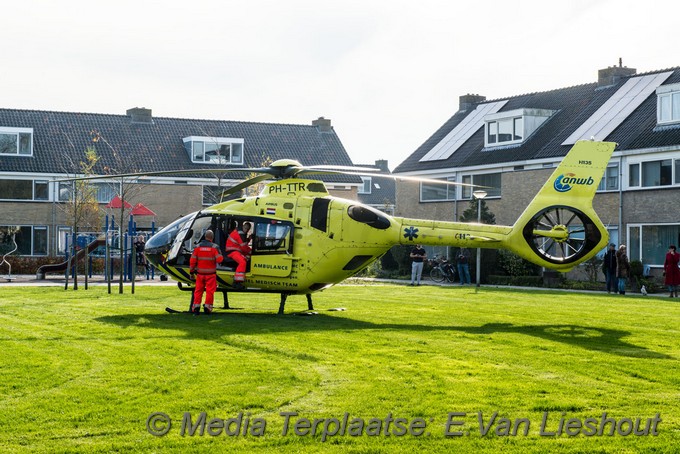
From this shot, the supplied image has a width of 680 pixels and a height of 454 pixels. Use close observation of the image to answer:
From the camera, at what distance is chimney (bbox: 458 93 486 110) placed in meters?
58.9

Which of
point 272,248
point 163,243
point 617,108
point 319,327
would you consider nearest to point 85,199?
point 617,108

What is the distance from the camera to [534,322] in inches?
820

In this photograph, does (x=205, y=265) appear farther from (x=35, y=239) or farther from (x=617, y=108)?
(x=35, y=239)

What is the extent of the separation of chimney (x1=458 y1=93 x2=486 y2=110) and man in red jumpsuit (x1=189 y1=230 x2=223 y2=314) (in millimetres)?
39814

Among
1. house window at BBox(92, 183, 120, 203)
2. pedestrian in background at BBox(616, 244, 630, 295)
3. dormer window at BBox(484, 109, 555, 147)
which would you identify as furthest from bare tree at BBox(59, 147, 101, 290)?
pedestrian in background at BBox(616, 244, 630, 295)

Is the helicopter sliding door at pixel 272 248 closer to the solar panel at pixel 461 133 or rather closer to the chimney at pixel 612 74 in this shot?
the chimney at pixel 612 74

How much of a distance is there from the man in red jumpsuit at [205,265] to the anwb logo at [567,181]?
735 cm

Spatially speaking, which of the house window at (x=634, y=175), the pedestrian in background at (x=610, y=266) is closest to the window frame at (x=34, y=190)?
the house window at (x=634, y=175)

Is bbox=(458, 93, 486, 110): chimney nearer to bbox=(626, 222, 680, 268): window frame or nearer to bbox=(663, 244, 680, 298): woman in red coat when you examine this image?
bbox=(626, 222, 680, 268): window frame

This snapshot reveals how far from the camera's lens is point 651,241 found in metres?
41.3

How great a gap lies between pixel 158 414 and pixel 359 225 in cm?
1185

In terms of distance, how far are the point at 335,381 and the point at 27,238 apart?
149 ft

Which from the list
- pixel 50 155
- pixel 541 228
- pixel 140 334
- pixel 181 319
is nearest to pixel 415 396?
pixel 140 334

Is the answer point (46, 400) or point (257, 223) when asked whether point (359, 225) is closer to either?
point (257, 223)
